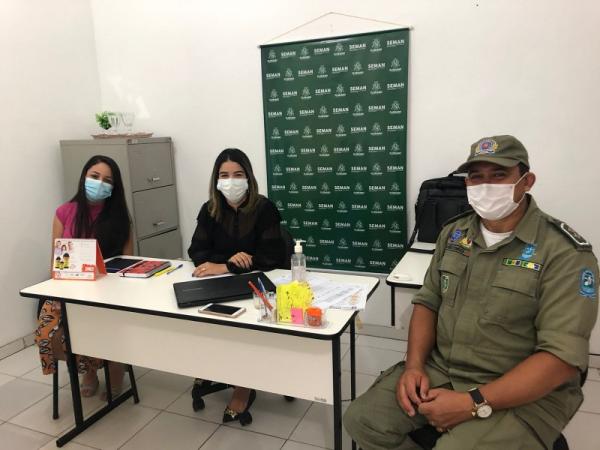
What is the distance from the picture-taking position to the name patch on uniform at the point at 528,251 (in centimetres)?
A: 150

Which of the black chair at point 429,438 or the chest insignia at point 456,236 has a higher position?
the chest insignia at point 456,236

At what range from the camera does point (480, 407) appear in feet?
4.69

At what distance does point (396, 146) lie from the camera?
312 centimetres

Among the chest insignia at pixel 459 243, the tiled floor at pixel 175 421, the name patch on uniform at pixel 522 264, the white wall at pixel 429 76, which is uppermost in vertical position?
the white wall at pixel 429 76

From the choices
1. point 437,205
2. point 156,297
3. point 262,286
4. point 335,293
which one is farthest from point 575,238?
point 156,297

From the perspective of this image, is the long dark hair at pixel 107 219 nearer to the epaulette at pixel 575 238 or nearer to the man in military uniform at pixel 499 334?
the man in military uniform at pixel 499 334

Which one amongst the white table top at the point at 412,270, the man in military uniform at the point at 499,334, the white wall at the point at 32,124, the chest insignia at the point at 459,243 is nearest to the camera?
the man in military uniform at the point at 499,334

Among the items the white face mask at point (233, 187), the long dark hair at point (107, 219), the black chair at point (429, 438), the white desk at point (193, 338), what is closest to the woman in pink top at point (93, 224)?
the long dark hair at point (107, 219)

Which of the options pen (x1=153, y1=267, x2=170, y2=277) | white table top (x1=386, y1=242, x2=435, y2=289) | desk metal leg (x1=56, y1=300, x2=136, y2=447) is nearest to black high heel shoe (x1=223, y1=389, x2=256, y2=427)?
desk metal leg (x1=56, y1=300, x2=136, y2=447)

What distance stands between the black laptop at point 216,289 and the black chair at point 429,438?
83 centimetres

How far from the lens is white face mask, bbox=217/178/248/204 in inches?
96.6

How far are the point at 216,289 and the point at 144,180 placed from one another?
1830 mm

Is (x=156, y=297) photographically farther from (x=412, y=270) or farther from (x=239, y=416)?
(x=412, y=270)

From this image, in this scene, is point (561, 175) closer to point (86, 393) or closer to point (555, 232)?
point (555, 232)
